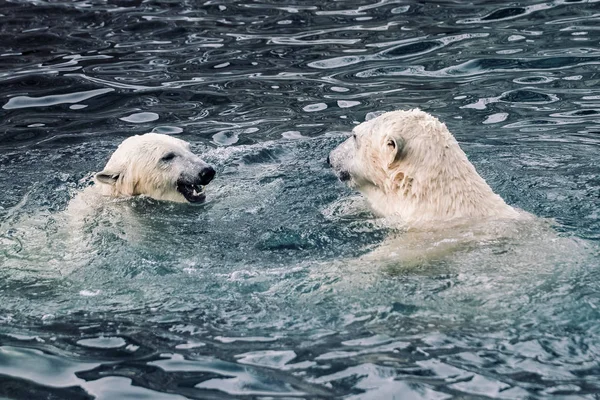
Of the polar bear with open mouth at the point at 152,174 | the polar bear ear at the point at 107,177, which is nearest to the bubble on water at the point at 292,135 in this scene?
the polar bear with open mouth at the point at 152,174

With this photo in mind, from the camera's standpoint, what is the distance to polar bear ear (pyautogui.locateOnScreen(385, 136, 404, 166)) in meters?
6.09

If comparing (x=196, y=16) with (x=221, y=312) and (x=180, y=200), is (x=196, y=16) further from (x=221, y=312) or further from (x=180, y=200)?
(x=221, y=312)

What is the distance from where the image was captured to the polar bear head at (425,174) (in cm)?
602

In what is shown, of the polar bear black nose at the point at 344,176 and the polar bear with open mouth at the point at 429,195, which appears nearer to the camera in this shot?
the polar bear with open mouth at the point at 429,195

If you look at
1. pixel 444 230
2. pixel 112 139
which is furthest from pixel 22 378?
pixel 112 139

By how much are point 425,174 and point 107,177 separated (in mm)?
2594

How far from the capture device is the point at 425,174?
6.07 metres

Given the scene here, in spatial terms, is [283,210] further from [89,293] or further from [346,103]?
[346,103]

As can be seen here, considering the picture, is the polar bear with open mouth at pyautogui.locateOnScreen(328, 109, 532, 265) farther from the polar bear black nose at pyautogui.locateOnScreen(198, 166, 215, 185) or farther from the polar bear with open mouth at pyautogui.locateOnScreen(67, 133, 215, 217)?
the polar bear with open mouth at pyautogui.locateOnScreen(67, 133, 215, 217)

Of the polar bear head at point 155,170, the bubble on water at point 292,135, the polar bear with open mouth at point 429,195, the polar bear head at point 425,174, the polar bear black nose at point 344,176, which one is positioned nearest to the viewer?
the polar bear with open mouth at point 429,195

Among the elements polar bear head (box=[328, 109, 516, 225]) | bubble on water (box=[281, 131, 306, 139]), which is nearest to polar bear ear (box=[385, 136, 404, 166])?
polar bear head (box=[328, 109, 516, 225])

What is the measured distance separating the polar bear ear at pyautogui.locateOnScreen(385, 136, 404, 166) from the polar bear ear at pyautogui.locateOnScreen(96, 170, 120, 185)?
2.30m

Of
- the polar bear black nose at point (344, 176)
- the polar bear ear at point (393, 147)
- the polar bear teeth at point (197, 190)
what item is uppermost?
the polar bear ear at point (393, 147)

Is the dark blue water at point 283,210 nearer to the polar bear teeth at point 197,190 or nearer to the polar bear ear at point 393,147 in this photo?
the polar bear teeth at point 197,190
